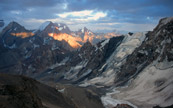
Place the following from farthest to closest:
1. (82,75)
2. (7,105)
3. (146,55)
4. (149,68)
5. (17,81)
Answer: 1. (82,75)
2. (146,55)
3. (149,68)
4. (17,81)
5. (7,105)

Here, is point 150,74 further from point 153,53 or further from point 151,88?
point 153,53

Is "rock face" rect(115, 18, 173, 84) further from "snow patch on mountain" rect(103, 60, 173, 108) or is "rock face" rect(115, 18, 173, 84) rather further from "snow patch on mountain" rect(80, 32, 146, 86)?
"snow patch on mountain" rect(80, 32, 146, 86)

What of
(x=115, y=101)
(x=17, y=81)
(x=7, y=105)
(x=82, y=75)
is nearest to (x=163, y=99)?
(x=115, y=101)

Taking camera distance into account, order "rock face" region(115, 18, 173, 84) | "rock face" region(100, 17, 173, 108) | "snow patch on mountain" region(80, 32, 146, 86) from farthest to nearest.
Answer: "snow patch on mountain" region(80, 32, 146, 86) → "rock face" region(115, 18, 173, 84) → "rock face" region(100, 17, 173, 108)

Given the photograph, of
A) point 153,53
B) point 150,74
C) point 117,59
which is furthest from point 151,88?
point 117,59

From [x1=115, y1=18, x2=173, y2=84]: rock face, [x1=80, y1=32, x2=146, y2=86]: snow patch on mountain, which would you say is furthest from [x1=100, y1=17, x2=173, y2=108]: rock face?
[x1=80, y1=32, x2=146, y2=86]: snow patch on mountain

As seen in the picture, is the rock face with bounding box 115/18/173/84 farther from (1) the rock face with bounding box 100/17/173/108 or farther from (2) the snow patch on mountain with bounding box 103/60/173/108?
(2) the snow patch on mountain with bounding box 103/60/173/108

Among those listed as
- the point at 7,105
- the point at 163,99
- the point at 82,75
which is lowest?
the point at 82,75

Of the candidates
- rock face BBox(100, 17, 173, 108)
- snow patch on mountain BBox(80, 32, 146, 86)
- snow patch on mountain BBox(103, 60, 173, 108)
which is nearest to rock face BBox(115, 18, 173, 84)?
rock face BBox(100, 17, 173, 108)

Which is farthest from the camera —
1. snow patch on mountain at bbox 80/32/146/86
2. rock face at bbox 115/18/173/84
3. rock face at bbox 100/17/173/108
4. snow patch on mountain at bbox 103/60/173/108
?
snow patch on mountain at bbox 80/32/146/86

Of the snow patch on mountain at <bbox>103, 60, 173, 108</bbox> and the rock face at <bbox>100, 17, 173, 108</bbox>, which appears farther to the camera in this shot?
the rock face at <bbox>100, 17, 173, 108</bbox>

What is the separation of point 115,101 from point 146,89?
68.1 ft

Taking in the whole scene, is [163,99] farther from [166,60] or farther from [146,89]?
[166,60]

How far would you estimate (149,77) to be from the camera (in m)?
116
